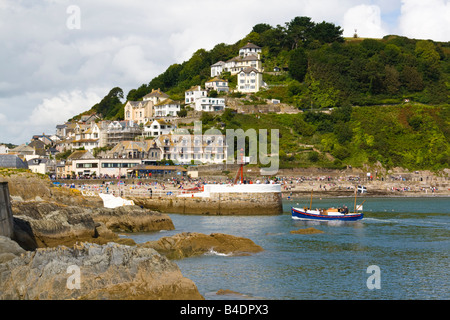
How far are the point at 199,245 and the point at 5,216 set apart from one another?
10.5 metres

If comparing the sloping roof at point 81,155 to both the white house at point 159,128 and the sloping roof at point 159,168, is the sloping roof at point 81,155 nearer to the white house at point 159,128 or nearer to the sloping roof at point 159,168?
the sloping roof at point 159,168

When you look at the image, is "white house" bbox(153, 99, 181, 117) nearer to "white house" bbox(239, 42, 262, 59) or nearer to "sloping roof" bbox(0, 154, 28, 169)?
"white house" bbox(239, 42, 262, 59)

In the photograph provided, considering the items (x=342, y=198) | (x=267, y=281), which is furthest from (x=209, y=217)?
(x=342, y=198)

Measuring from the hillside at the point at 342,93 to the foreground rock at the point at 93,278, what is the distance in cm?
6958

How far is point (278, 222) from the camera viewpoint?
44688 millimetres

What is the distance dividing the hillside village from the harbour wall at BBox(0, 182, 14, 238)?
202ft

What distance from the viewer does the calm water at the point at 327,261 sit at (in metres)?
22.3

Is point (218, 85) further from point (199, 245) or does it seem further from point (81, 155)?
point (199, 245)

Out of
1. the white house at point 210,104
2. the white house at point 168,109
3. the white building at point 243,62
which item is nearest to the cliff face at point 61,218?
the white house at point 210,104

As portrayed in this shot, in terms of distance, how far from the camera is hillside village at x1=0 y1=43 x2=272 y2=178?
291 feet

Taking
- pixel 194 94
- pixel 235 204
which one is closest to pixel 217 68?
pixel 194 94

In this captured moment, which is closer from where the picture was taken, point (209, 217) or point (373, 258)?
point (373, 258)

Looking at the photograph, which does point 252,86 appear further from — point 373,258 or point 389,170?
point 373,258

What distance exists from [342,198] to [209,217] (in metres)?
32.4
